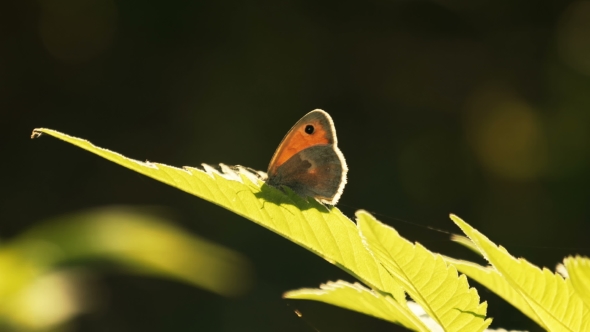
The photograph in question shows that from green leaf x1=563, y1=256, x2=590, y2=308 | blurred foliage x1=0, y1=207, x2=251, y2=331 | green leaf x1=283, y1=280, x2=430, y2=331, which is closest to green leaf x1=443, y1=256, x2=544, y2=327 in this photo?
green leaf x1=283, y1=280, x2=430, y2=331

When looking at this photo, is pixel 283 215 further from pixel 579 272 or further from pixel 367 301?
pixel 579 272

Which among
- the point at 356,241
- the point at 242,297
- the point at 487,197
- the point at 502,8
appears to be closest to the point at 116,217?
the point at 356,241

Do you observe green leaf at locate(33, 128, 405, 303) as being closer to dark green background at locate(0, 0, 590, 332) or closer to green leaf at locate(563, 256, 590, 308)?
green leaf at locate(563, 256, 590, 308)

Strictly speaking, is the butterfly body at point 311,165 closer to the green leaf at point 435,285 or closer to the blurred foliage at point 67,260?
the blurred foliage at point 67,260

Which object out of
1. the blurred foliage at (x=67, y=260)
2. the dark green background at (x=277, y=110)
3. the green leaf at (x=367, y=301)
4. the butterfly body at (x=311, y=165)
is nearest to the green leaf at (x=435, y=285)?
the green leaf at (x=367, y=301)

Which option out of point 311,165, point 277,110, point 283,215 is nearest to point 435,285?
point 283,215

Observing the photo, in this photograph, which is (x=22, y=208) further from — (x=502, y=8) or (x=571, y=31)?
(x=571, y=31)
